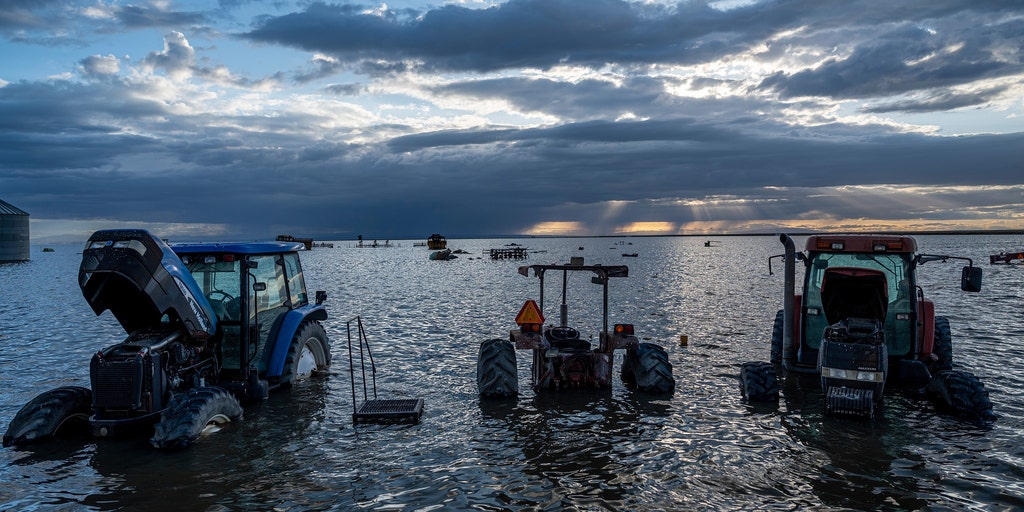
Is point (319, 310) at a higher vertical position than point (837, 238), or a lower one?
lower

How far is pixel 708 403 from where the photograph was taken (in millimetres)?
11648

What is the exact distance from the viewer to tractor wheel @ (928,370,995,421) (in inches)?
401

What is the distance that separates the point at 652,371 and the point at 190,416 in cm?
792

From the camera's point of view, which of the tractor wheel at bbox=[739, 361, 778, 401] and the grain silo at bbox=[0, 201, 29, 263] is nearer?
the tractor wheel at bbox=[739, 361, 778, 401]

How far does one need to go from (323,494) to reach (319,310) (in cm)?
651

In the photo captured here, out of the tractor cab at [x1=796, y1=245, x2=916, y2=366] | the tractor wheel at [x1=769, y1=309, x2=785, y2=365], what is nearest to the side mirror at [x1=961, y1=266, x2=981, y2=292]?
the tractor cab at [x1=796, y1=245, x2=916, y2=366]

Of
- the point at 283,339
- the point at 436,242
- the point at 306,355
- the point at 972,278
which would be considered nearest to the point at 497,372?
the point at 283,339

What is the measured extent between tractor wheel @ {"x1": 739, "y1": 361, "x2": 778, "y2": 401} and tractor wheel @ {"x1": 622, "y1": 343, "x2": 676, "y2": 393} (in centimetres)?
135

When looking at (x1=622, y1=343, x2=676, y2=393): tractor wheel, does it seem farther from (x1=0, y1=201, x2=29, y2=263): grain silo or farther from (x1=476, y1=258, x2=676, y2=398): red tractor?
(x1=0, y1=201, x2=29, y2=263): grain silo

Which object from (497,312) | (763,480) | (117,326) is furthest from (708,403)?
(117,326)

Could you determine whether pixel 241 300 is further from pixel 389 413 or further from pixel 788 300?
pixel 788 300

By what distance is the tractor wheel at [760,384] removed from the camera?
11547 mm

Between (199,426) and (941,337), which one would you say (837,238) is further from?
(199,426)

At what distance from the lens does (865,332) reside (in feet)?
36.1
